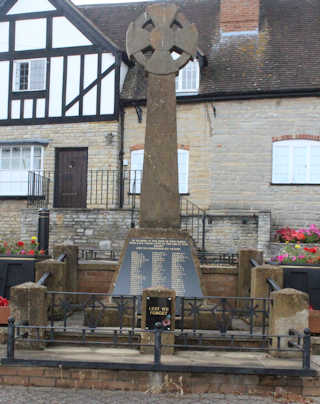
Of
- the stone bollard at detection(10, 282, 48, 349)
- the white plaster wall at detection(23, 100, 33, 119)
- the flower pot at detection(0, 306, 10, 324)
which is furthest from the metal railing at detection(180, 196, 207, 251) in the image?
the stone bollard at detection(10, 282, 48, 349)

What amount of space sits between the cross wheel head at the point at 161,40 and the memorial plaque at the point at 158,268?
120 inches

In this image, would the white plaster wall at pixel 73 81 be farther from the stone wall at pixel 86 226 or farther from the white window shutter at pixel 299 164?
the white window shutter at pixel 299 164

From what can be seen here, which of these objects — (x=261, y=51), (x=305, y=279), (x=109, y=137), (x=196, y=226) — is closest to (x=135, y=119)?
(x=109, y=137)

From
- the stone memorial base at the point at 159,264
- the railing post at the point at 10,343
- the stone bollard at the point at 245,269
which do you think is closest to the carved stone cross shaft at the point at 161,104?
the stone memorial base at the point at 159,264

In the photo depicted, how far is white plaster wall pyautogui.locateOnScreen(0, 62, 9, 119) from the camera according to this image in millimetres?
19672

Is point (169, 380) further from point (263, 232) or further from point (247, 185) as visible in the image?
point (247, 185)

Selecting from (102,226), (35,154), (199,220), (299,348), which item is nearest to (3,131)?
(35,154)

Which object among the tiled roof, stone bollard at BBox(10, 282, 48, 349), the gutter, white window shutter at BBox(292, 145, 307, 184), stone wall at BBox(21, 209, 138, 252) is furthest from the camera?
the tiled roof

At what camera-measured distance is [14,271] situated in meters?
9.55

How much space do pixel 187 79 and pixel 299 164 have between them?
16.7 feet

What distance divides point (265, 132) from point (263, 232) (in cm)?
411

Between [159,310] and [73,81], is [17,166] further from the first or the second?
[159,310]

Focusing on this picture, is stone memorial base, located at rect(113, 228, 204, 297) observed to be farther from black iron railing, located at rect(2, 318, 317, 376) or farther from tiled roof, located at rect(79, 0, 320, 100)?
tiled roof, located at rect(79, 0, 320, 100)

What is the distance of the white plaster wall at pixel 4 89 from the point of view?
19.7 m
